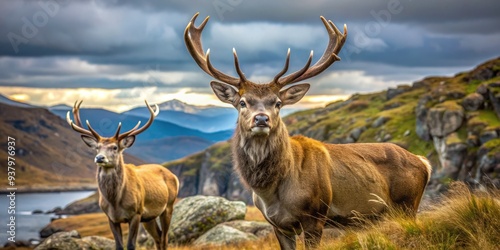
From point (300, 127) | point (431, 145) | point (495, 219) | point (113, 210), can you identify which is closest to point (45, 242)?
point (113, 210)

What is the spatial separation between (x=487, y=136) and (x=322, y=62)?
2498 inches

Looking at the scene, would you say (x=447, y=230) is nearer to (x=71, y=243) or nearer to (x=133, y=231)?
(x=133, y=231)

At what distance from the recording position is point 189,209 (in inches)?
874

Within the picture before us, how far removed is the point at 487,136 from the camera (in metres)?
68.5

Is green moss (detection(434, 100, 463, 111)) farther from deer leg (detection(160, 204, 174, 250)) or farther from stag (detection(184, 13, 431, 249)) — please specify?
stag (detection(184, 13, 431, 249))

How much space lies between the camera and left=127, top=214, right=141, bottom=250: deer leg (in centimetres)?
1593

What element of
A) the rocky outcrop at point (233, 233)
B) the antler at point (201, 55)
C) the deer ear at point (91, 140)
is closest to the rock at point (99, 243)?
the rocky outcrop at point (233, 233)

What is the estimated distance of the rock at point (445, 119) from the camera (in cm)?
7656

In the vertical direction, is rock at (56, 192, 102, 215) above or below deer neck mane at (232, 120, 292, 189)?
below

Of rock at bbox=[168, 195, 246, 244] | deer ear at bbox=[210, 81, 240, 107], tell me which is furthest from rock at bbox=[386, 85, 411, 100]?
deer ear at bbox=[210, 81, 240, 107]

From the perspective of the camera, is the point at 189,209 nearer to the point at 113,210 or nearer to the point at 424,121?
the point at 113,210

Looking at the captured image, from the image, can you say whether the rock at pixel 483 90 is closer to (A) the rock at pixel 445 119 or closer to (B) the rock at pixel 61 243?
(A) the rock at pixel 445 119

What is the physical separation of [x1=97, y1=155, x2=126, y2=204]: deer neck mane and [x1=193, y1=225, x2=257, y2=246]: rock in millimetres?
3766

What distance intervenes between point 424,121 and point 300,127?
191 ft
